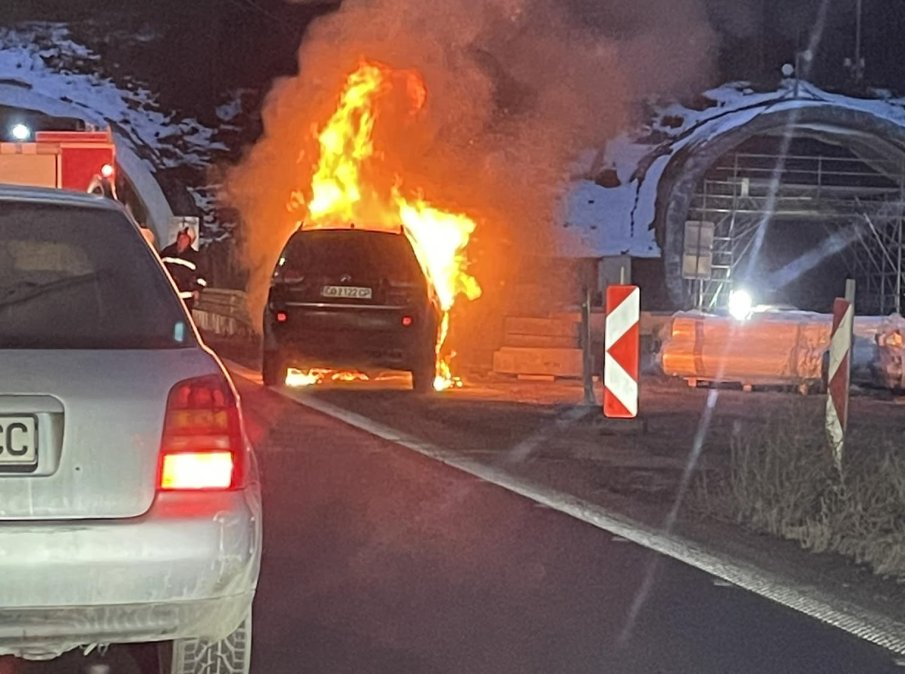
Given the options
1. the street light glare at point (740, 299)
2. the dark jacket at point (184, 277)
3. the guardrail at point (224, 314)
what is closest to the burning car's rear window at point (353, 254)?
the dark jacket at point (184, 277)

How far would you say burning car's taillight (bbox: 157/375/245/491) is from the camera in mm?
4293

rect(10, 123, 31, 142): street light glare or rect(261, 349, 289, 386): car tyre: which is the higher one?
rect(10, 123, 31, 142): street light glare

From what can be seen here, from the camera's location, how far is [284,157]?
24797 millimetres

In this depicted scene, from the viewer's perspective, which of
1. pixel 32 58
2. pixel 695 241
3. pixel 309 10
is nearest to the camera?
pixel 695 241

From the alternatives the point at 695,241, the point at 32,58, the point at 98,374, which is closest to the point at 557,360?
the point at 695,241

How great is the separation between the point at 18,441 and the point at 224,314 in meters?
23.8

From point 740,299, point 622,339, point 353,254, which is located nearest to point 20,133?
point 353,254

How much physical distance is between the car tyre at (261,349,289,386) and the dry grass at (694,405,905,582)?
6.69 m

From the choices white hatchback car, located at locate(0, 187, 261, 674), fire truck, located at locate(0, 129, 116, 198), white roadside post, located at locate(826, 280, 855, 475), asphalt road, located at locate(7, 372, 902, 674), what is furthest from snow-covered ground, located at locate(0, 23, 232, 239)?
white hatchback car, located at locate(0, 187, 261, 674)

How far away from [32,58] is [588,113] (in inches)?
511

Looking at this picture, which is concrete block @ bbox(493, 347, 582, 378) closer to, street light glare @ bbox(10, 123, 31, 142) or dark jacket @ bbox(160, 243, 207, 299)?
street light glare @ bbox(10, 123, 31, 142)

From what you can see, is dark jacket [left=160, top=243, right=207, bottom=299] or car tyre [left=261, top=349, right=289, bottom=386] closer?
dark jacket [left=160, top=243, right=207, bottom=299]

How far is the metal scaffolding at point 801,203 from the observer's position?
33969 millimetres

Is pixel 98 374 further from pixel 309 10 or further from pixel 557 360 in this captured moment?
pixel 309 10
